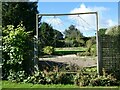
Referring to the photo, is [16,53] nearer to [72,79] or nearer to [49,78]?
Result: [49,78]

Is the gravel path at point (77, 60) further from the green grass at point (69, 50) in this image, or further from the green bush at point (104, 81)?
the green bush at point (104, 81)

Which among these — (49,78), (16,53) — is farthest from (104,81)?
(16,53)

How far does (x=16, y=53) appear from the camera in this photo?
31.5ft

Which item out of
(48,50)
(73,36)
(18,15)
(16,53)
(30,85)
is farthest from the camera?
(18,15)

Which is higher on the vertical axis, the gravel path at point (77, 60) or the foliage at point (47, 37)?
the foliage at point (47, 37)

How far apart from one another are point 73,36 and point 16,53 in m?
2.40

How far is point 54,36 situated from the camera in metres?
10.6

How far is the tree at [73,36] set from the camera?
1061 centimetres

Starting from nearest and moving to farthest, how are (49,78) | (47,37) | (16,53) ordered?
(49,78) < (16,53) < (47,37)

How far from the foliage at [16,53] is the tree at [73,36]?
1691 millimetres

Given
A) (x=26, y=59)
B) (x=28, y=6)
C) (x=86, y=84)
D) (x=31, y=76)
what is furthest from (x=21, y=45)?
(x=28, y=6)

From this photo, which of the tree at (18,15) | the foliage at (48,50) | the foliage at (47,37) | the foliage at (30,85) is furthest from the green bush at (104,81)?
the tree at (18,15)

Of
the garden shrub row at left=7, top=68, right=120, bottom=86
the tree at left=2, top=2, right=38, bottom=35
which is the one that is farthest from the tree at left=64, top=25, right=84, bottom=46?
the tree at left=2, top=2, right=38, bottom=35

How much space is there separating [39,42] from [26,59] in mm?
812
